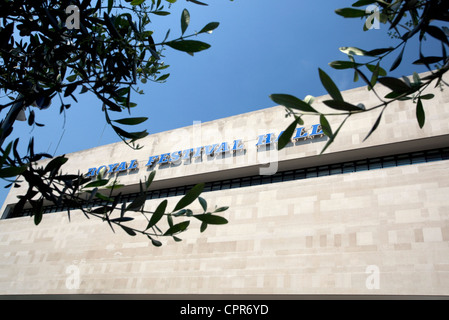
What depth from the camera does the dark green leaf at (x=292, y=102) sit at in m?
1.74

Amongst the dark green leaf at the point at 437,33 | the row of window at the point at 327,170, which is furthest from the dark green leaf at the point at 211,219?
the row of window at the point at 327,170

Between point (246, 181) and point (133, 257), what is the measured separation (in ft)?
19.4

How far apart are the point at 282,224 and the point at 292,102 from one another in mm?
11557

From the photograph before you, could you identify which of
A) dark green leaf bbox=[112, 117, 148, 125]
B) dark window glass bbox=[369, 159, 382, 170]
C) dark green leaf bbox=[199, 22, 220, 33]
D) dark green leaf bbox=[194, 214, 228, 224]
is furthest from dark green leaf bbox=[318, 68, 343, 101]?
dark window glass bbox=[369, 159, 382, 170]

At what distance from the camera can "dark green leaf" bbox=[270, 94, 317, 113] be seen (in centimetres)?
174

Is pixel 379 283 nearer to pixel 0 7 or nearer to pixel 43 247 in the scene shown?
pixel 0 7

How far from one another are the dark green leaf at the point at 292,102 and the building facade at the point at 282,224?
6670 millimetres

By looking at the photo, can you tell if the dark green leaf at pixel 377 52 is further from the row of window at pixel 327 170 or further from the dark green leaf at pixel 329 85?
the row of window at pixel 327 170

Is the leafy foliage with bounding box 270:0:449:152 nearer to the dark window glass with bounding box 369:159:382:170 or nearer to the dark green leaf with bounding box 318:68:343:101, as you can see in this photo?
the dark green leaf with bounding box 318:68:343:101

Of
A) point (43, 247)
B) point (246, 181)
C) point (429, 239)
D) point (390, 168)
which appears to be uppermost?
point (246, 181)

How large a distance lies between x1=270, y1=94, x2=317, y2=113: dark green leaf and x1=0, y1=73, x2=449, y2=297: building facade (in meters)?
6.67

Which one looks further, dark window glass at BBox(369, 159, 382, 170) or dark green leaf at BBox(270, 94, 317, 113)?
dark window glass at BBox(369, 159, 382, 170)
